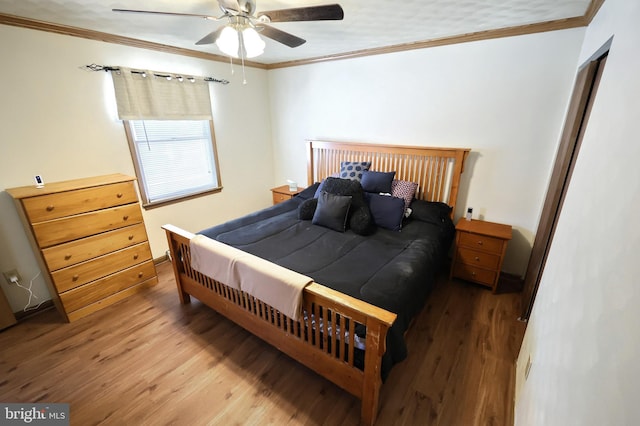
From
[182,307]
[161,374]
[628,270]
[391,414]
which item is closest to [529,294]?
A: [391,414]

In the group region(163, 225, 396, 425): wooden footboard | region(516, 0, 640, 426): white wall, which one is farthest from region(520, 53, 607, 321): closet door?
region(163, 225, 396, 425): wooden footboard

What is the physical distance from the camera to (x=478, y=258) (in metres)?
2.57

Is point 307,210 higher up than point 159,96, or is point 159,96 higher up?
point 159,96

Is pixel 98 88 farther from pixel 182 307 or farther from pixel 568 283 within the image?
pixel 568 283

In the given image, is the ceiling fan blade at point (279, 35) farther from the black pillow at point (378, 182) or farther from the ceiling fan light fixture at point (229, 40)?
the black pillow at point (378, 182)

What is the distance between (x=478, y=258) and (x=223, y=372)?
2.36 m

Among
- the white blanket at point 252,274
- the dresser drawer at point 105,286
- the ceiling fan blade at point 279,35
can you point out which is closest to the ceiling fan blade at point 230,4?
A: the ceiling fan blade at point 279,35

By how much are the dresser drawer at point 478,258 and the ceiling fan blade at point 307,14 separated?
224 centimetres

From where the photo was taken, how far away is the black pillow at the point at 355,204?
8.09 ft

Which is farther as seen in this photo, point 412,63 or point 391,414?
point 412,63

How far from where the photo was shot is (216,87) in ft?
11.2

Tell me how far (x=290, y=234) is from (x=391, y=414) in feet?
4.89

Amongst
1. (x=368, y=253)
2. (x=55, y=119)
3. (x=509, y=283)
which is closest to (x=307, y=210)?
(x=368, y=253)

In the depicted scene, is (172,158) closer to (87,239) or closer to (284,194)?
(87,239)
